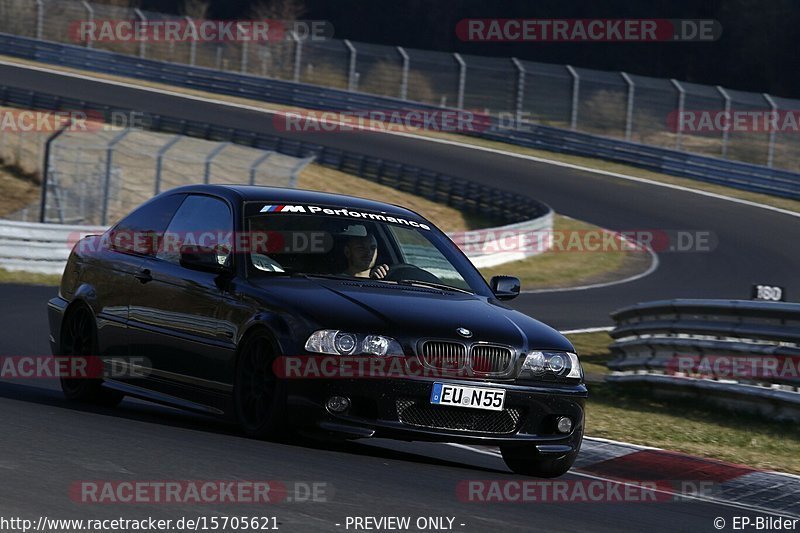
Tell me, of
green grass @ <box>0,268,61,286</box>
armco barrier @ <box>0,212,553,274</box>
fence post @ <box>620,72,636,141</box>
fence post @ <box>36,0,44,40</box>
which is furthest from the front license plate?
fence post @ <box>36,0,44,40</box>

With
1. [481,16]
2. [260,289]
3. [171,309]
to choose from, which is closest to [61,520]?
[260,289]

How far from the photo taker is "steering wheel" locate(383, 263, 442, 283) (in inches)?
320

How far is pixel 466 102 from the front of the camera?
4472 cm

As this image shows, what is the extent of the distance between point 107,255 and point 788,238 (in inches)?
971

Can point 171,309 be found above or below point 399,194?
above

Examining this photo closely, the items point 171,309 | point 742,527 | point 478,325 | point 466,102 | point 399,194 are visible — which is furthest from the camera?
point 466,102

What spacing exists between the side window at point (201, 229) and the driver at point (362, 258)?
2.27 feet

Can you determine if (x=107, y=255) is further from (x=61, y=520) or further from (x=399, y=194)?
(x=399, y=194)

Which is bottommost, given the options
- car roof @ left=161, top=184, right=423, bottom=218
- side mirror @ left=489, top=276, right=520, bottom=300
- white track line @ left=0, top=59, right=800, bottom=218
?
white track line @ left=0, top=59, right=800, bottom=218

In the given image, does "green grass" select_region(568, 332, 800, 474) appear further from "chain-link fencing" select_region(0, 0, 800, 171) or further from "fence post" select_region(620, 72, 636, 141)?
"fence post" select_region(620, 72, 636, 141)

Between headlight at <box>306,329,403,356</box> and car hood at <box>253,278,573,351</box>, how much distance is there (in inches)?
1.4

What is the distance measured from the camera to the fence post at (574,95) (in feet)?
136

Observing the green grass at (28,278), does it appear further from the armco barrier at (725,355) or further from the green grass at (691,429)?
the green grass at (691,429)

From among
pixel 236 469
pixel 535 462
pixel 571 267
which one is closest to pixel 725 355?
pixel 535 462
